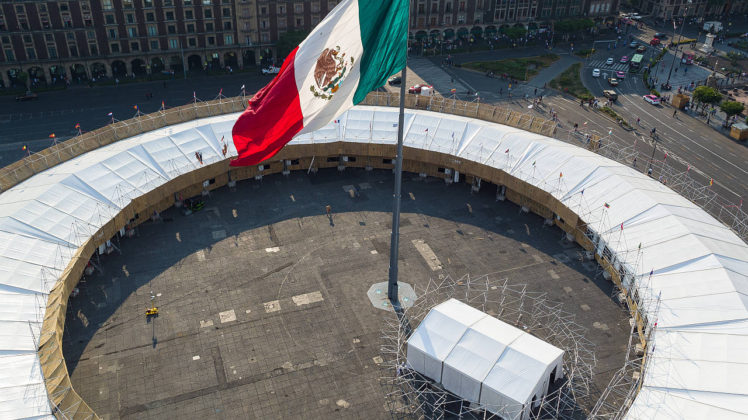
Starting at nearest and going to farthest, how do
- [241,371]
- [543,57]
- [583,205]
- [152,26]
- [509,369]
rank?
[509,369]
[241,371]
[583,205]
[152,26]
[543,57]

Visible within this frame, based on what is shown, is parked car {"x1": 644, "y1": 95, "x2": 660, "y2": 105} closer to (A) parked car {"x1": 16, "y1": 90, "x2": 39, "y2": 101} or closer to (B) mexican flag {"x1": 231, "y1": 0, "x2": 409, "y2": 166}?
(B) mexican flag {"x1": 231, "y1": 0, "x2": 409, "y2": 166}

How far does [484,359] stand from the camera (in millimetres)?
61188

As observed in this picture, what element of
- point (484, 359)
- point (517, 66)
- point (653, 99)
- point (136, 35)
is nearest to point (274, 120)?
point (484, 359)

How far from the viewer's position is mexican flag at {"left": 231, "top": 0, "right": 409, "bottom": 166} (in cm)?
5647

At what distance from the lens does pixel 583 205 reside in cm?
8512

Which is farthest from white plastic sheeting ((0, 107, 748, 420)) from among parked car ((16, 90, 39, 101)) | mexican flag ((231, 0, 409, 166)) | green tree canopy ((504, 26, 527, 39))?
green tree canopy ((504, 26, 527, 39))

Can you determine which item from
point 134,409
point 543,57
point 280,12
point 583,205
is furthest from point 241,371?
point 543,57

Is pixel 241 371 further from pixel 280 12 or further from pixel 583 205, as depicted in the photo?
pixel 280 12

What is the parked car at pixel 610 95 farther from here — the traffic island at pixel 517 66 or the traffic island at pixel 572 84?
the traffic island at pixel 517 66

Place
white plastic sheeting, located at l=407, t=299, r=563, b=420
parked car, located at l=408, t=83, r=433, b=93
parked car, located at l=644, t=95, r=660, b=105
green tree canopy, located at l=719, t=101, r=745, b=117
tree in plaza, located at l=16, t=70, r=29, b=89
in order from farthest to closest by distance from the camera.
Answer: parked car, located at l=408, t=83, r=433, b=93 → parked car, located at l=644, t=95, r=660, b=105 → tree in plaza, located at l=16, t=70, r=29, b=89 → green tree canopy, located at l=719, t=101, r=745, b=117 → white plastic sheeting, located at l=407, t=299, r=563, b=420

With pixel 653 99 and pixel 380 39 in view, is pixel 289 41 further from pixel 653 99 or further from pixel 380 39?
pixel 380 39

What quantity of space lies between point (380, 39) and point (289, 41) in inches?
4072

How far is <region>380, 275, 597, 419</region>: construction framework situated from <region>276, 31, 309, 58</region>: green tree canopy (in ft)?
306

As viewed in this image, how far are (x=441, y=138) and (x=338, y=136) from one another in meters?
15.7
